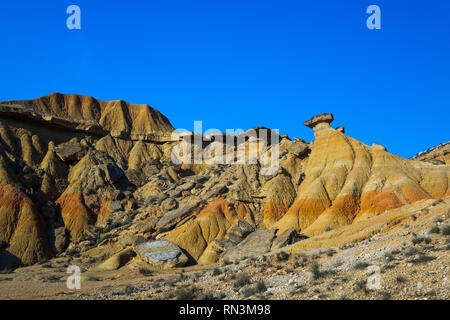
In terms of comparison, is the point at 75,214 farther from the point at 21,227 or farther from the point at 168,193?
the point at 168,193

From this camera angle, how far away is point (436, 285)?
416 inches

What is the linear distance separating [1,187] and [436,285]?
135 feet

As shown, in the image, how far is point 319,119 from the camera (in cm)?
5459

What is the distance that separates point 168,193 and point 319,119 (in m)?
23.4

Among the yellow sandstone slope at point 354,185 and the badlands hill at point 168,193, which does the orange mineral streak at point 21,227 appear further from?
the yellow sandstone slope at point 354,185

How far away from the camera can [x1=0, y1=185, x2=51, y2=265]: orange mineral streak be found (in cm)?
3688

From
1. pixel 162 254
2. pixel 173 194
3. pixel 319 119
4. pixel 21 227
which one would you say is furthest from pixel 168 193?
pixel 319 119

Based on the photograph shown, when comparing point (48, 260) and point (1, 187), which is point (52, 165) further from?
point (48, 260)

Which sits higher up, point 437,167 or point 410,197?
point 437,167

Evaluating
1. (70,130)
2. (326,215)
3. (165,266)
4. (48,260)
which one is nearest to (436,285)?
(165,266)

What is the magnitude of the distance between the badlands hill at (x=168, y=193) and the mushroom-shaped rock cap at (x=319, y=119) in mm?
138

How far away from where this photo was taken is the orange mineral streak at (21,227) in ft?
121

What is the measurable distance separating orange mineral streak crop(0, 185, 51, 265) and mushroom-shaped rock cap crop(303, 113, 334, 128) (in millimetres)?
36076

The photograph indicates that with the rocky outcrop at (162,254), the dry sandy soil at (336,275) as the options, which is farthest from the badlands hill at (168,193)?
the dry sandy soil at (336,275)
